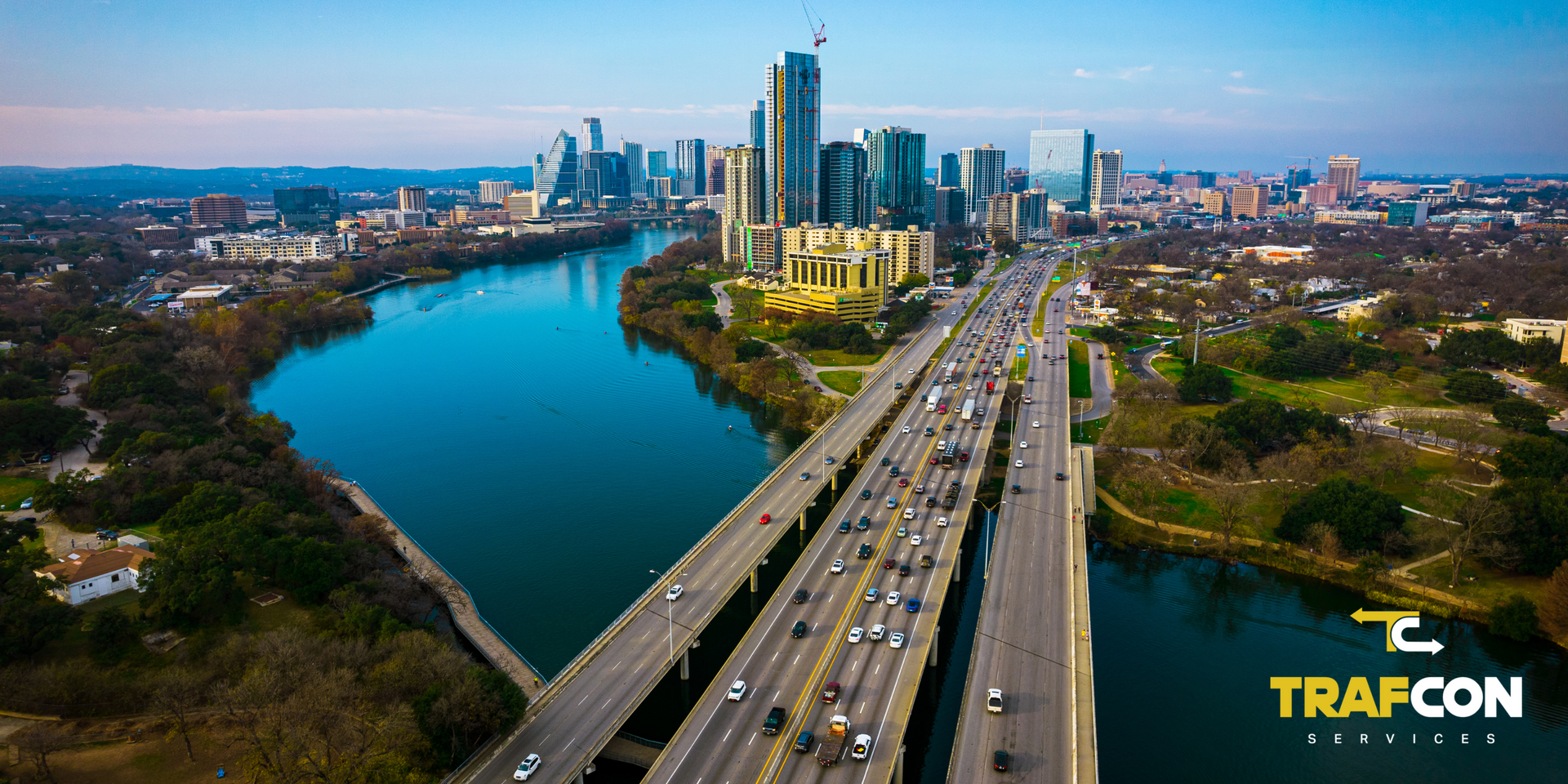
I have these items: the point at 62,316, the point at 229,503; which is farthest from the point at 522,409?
the point at 62,316

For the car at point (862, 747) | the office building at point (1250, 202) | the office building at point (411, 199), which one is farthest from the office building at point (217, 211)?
the office building at point (1250, 202)

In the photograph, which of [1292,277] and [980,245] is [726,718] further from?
[980,245]

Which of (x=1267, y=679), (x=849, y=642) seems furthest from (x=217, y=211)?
(x=1267, y=679)

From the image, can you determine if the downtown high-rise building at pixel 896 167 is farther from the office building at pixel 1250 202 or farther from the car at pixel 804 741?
the car at pixel 804 741

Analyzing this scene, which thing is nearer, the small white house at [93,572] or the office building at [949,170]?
the small white house at [93,572]

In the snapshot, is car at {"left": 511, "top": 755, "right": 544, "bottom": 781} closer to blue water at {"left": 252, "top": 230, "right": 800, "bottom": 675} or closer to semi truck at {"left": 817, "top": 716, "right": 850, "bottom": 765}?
semi truck at {"left": 817, "top": 716, "right": 850, "bottom": 765}

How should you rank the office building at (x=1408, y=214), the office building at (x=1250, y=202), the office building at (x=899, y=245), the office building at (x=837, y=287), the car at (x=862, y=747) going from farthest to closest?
Result: 1. the office building at (x=1250, y=202)
2. the office building at (x=1408, y=214)
3. the office building at (x=899, y=245)
4. the office building at (x=837, y=287)
5. the car at (x=862, y=747)

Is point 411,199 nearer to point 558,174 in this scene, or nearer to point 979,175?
point 558,174
